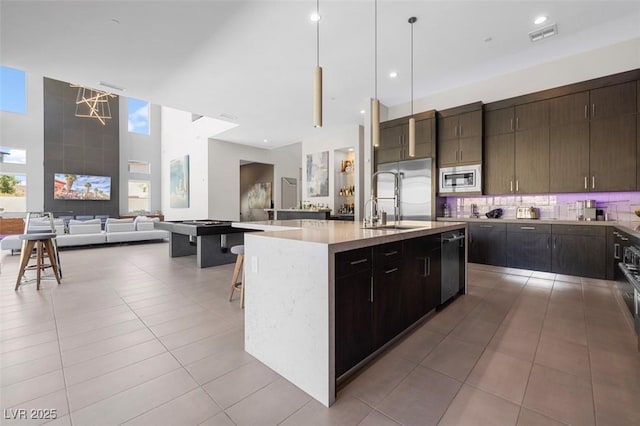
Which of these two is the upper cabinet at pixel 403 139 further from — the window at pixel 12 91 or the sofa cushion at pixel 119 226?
the window at pixel 12 91

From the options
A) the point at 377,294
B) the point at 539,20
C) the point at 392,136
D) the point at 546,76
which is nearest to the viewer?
the point at 377,294

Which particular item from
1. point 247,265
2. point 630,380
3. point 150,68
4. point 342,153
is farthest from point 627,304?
point 150,68

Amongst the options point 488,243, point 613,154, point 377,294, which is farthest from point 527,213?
point 377,294

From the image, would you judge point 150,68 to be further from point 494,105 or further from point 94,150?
point 94,150

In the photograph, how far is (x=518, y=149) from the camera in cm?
457

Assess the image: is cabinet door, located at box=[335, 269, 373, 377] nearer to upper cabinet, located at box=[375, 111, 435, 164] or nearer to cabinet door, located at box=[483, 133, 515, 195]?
cabinet door, located at box=[483, 133, 515, 195]

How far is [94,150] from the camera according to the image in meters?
10.8

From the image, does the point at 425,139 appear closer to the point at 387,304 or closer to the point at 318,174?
the point at 318,174

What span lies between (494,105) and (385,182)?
7.53 ft

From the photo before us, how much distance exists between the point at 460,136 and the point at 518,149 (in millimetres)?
927

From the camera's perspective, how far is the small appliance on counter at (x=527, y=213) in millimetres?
4609

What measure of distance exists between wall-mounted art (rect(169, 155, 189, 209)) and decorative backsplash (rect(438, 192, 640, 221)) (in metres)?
8.80

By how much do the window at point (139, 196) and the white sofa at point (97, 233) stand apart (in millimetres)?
4207

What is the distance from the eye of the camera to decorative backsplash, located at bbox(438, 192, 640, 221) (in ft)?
12.9
